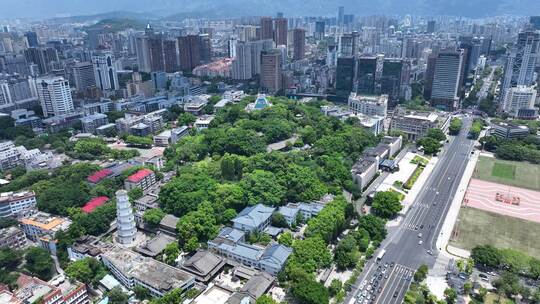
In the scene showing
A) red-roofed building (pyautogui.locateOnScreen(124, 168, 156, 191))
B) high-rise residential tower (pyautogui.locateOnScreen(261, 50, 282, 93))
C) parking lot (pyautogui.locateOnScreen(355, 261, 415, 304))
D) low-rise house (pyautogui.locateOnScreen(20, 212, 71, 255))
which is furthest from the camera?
high-rise residential tower (pyautogui.locateOnScreen(261, 50, 282, 93))

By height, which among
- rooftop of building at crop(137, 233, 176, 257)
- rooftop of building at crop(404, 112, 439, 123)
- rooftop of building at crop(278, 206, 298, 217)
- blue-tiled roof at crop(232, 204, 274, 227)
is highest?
rooftop of building at crop(404, 112, 439, 123)

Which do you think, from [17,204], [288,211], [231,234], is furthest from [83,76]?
[231,234]

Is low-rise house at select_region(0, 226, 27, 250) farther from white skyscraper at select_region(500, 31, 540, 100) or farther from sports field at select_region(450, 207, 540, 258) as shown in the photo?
white skyscraper at select_region(500, 31, 540, 100)

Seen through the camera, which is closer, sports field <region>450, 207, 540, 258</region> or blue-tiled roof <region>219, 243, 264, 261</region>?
blue-tiled roof <region>219, 243, 264, 261</region>

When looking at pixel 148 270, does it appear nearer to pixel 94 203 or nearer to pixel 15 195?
pixel 94 203

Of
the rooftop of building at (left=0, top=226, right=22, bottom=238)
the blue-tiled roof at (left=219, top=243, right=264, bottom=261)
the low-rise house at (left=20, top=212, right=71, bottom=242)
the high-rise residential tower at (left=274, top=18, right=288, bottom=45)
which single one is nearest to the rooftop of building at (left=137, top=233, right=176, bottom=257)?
the blue-tiled roof at (left=219, top=243, right=264, bottom=261)

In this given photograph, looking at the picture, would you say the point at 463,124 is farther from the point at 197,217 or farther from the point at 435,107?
the point at 197,217


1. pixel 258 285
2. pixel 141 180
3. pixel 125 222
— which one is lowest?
pixel 258 285

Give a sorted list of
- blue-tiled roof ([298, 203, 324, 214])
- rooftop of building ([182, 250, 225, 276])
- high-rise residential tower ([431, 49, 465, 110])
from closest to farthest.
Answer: rooftop of building ([182, 250, 225, 276]), blue-tiled roof ([298, 203, 324, 214]), high-rise residential tower ([431, 49, 465, 110])
